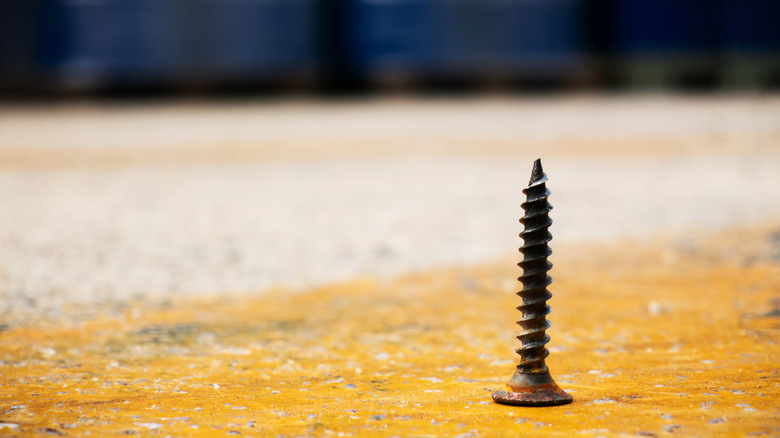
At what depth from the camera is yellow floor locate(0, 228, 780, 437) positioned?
1915 millimetres

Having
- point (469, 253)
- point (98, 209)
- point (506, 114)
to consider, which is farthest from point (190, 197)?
point (506, 114)

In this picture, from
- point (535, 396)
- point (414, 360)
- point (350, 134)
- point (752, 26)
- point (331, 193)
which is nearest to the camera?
point (535, 396)

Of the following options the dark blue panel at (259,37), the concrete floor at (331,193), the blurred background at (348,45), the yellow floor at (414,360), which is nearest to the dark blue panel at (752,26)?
the blurred background at (348,45)

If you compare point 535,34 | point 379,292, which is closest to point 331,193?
point 379,292

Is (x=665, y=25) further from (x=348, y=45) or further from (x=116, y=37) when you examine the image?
(x=116, y=37)

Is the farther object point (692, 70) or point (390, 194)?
point (692, 70)

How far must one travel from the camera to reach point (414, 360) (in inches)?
96.7

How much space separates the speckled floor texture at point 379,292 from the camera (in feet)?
6.57

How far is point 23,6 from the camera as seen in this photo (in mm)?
15039

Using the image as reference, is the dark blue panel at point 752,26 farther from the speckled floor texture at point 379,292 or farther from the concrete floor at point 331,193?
the speckled floor texture at point 379,292

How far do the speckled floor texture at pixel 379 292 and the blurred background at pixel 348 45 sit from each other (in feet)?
24.4

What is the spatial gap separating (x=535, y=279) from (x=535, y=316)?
77 millimetres

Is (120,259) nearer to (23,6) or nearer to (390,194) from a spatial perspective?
(390,194)

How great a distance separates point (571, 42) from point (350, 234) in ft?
38.4
